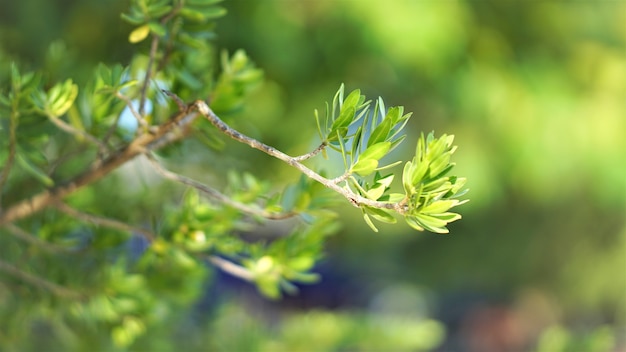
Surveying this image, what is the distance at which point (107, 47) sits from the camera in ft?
5.69

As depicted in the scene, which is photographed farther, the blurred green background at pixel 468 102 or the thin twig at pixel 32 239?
the blurred green background at pixel 468 102

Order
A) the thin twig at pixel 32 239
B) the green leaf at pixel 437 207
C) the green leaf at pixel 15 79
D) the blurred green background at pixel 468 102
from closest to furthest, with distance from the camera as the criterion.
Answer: the green leaf at pixel 437 207 → the green leaf at pixel 15 79 → the thin twig at pixel 32 239 → the blurred green background at pixel 468 102

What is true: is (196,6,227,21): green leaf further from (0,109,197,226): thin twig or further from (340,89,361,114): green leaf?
(340,89,361,114): green leaf

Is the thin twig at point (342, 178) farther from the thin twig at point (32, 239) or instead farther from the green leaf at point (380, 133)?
the thin twig at point (32, 239)

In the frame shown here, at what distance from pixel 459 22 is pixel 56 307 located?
1965 millimetres

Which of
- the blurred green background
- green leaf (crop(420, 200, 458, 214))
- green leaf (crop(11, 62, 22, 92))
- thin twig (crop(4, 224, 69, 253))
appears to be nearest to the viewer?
green leaf (crop(420, 200, 458, 214))

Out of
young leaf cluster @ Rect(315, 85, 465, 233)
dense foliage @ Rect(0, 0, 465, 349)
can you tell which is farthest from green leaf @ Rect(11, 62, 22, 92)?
young leaf cluster @ Rect(315, 85, 465, 233)

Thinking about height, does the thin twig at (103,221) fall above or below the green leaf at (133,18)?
below

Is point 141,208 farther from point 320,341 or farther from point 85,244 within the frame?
point 320,341

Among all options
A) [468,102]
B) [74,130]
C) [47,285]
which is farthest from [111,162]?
[468,102]

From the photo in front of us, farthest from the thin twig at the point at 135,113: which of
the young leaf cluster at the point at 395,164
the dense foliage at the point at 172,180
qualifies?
the young leaf cluster at the point at 395,164

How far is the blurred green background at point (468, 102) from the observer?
1.65m

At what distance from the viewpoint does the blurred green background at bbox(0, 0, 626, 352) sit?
5.40 feet

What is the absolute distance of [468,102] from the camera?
8.33 feet
